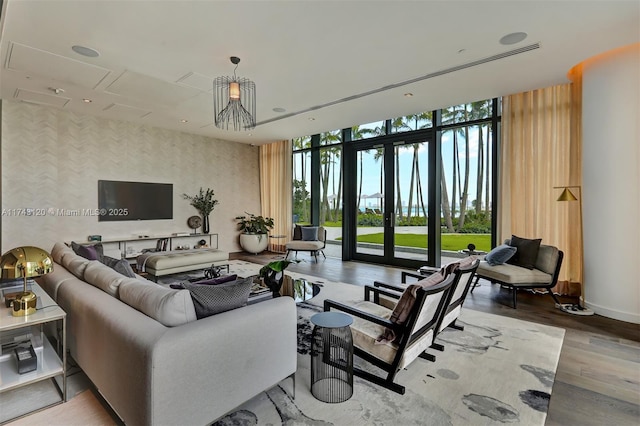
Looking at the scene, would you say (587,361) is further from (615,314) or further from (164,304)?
(164,304)

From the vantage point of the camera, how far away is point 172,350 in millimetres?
1456

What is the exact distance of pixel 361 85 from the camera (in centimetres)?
451

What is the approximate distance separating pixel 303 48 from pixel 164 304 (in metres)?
2.97

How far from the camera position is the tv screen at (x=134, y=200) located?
6281 millimetres

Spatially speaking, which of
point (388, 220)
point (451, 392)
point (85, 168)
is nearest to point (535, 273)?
point (451, 392)

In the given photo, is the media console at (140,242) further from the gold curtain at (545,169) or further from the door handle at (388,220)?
the gold curtain at (545,169)

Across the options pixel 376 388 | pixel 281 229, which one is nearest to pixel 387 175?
pixel 281 229

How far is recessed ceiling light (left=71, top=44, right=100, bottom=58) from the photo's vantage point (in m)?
3.39

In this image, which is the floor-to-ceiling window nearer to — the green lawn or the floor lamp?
the green lawn

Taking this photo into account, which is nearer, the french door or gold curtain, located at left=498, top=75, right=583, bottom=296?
gold curtain, located at left=498, top=75, right=583, bottom=296

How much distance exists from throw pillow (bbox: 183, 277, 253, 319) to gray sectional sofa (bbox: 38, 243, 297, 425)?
60 millimetres

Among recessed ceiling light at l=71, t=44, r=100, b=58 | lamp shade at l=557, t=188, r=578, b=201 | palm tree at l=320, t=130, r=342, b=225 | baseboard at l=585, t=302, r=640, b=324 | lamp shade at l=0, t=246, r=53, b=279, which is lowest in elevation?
baseboard at l=585, t=302, r=640, b=324

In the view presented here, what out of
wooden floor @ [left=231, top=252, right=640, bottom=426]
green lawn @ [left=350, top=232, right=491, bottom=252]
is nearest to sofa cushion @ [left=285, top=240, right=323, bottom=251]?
green lawn @ [left=350, top=232, right=491, bottom=252]

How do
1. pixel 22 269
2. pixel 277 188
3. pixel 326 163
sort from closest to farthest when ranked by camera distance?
pixel 22 269
pixel 326 163
pixel 277 188
